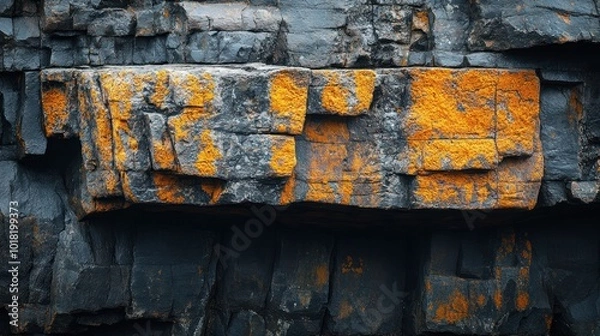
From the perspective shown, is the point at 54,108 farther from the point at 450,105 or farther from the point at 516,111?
the point at 516,111

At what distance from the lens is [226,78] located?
7.30 metres

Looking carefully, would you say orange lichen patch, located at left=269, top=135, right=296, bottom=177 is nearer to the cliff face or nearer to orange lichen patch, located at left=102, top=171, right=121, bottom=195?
the cliff face

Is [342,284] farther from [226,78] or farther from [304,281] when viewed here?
[226,78]

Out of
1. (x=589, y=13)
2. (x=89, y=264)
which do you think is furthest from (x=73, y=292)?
(x=589, y=13)

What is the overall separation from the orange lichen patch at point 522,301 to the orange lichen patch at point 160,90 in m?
3.98

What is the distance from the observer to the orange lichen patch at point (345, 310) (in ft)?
29.3

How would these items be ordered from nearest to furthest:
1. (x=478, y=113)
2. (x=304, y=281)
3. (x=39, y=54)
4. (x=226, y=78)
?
(x=226, y=78)
(x=478, y=113)
(x=39, y=54)
(x=304, y=281)

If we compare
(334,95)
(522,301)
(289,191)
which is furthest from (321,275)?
(334,95)

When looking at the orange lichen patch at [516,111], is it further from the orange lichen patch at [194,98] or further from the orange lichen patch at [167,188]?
the orange lichen patch at [167,188]

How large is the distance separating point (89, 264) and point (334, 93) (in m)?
2.80

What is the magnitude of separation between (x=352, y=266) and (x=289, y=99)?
236 centimetres
